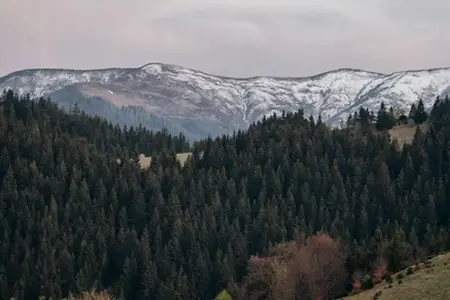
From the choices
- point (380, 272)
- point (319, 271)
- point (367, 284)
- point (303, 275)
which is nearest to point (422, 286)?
point (367, 284)

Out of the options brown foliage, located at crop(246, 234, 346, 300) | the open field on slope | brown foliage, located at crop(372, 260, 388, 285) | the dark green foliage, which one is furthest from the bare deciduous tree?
the open field on slope

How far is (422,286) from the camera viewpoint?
6456 centimetres

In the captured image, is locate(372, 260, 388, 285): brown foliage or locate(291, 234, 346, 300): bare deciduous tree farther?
locate(291, 234, 346, 300): bare deciduous tree

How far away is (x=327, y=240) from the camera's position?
120312 mm

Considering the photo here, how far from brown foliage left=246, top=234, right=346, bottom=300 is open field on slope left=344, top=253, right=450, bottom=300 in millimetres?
27900

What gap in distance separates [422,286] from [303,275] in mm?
40136

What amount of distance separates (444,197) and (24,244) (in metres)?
127

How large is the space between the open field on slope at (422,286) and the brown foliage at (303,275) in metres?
27.9

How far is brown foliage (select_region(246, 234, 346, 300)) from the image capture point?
101 meters

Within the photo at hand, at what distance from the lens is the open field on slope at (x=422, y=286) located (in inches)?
2438

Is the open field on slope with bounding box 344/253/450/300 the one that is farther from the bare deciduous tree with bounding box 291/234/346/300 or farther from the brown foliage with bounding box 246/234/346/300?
the bare deciduous tree with bounding box 291/234/346/300

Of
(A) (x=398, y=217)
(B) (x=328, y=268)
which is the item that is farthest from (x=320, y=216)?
(B) (x=328, y=268)

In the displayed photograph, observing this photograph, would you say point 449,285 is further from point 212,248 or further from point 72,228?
point 72,228

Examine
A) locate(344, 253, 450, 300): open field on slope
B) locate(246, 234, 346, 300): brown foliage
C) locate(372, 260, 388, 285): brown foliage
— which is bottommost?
locate(246, 234, 346, 300): brown foliage
